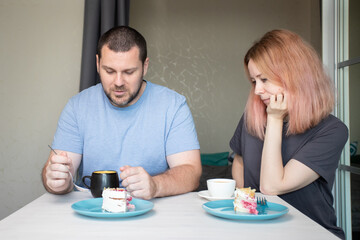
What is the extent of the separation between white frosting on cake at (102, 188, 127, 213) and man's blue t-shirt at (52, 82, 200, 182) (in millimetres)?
563

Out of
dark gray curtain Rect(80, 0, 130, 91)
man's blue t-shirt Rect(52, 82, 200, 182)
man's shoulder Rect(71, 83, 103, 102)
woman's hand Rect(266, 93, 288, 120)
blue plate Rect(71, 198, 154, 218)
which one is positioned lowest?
blue plate Rect(71, 198, 154, 218)

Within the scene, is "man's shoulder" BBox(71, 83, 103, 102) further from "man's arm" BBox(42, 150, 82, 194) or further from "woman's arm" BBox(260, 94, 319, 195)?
"woman's arm" BBox(260, 94, 319, 195)

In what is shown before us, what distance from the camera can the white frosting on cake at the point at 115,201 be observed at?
96 cm

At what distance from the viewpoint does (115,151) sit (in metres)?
1.54

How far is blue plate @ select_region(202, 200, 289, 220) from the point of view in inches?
34.5

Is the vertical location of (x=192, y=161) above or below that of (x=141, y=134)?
below

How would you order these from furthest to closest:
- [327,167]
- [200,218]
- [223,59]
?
1. [223,59]
2. [327,167]
3. [200,218]

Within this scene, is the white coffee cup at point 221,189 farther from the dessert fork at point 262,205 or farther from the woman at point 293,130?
the woman at point 293,130

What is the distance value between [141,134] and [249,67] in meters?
0.52

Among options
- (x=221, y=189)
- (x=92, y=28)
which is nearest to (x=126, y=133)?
(x=221, y=189)

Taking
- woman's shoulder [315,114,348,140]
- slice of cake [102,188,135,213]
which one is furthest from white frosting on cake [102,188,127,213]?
woman's shoulder [315,114,348,140]

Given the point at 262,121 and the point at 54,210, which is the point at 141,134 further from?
the point at 54,210

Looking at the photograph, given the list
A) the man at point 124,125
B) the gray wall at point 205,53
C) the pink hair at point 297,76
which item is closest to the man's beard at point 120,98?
the man at point 124,125

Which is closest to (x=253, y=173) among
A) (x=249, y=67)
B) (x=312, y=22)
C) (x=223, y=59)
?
(x=249, y=67)
